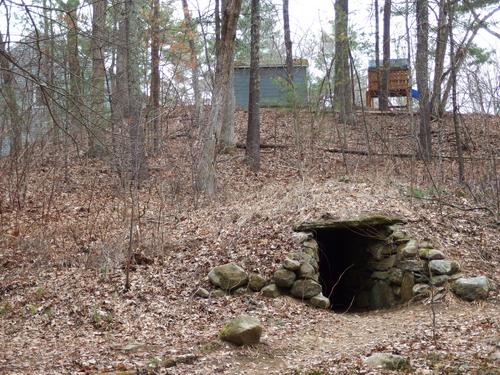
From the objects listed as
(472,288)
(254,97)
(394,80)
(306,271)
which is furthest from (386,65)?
(472,288)

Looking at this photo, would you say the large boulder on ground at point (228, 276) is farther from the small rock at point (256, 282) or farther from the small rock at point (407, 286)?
the small rock at point (407, 286)

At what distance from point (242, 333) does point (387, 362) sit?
63.3 inches

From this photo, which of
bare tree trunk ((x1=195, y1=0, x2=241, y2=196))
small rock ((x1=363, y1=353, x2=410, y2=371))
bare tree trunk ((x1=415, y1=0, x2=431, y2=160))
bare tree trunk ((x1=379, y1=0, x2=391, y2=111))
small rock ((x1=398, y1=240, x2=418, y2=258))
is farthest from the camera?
bare tree trunk ((x1=379, y1=0, x2=391, y2=111))

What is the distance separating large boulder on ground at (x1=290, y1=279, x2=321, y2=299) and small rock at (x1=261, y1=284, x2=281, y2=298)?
0.24 meters

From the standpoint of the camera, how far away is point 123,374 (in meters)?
5.45

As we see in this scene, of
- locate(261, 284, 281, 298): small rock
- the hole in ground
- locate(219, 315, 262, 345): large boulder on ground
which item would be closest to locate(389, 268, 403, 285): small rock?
the hole in ground

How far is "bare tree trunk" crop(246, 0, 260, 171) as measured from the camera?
1582 cm

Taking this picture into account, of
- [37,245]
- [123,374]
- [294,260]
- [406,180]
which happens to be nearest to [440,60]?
[406,180]

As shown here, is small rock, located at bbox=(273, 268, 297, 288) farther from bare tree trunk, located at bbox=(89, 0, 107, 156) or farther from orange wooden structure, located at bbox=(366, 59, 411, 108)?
orange wooden structure, located at bbox=(366, 59, 411, 108)

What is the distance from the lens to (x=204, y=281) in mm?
8227

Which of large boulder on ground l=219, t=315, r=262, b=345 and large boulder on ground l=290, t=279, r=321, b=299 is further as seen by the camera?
large boulder on ground l=290, t=279, r=321, b=299

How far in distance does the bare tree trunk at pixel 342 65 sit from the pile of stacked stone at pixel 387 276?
26.2 ft

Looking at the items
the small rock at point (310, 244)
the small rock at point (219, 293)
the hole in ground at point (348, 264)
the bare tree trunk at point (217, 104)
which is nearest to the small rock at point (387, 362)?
the small rock at point (219, 293)

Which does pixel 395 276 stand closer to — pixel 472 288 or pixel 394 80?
pixel 472 288
